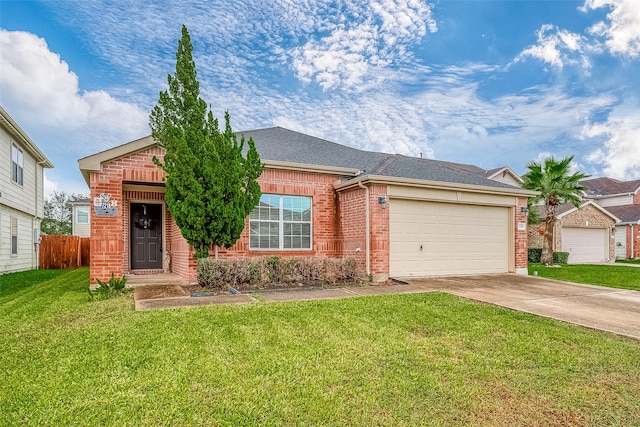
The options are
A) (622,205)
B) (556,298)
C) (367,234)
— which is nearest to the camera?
(556,298)

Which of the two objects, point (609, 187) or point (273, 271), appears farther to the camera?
point (609, 187)

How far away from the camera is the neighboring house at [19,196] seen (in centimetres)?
1305

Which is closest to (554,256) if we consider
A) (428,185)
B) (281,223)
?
(428,185)

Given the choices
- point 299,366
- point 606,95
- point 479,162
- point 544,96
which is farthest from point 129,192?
point 479,162

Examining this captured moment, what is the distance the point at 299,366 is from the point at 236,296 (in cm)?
382

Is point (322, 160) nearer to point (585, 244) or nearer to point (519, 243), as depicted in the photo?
point (519, 243)

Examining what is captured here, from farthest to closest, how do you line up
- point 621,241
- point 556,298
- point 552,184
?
point 621,241 → point 552,184 → point 556,298

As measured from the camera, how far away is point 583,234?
853 inches

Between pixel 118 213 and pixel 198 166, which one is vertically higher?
pixel 198 166

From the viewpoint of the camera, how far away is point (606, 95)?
55.0 ft

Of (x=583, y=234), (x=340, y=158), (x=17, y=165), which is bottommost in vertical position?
(x=583, y=234)

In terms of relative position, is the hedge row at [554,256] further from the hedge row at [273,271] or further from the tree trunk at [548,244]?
the hedge row at [273,271]

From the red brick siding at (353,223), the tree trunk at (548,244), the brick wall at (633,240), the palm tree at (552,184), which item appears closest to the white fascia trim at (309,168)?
the red brick siding at (353,223)

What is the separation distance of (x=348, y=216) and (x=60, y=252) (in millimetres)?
15201
